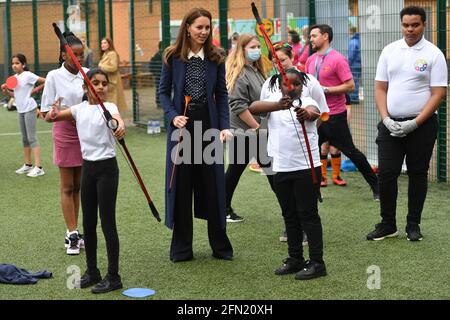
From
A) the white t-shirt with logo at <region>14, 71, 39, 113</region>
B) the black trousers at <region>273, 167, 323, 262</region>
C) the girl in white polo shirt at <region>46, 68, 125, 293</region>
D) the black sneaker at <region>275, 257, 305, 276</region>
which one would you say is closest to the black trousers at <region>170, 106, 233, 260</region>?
the black sneaker at <region>275, 257, 305, 276</region>

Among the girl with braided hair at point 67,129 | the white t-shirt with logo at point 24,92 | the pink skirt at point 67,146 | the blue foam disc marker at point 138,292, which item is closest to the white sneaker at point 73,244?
the girl with braided hair at point 67,129

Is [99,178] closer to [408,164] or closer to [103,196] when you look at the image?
[103,196]

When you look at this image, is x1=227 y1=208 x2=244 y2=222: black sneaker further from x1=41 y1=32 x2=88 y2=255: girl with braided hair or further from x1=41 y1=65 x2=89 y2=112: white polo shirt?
x1=41 y1=65 x2=89 y2=112: white polo shirt

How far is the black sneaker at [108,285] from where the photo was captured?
560cm

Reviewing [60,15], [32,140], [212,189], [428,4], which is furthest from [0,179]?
[60,15]

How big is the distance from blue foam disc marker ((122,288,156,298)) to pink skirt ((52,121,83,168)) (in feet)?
4.96

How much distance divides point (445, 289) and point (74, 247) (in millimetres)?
2959

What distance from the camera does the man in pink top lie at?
8.82 m

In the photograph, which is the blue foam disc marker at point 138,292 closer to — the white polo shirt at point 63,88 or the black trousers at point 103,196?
the black trousers at point 103,196

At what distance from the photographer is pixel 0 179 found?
1077 centimetres

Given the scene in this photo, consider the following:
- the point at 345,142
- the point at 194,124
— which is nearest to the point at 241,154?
the point at 194,124

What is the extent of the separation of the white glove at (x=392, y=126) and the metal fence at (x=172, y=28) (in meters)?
3.11

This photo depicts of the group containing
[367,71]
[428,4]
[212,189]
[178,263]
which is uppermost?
[428,4]
